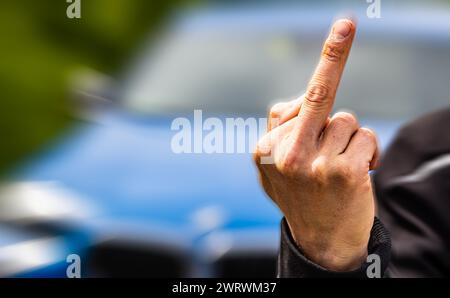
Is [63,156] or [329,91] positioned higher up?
[63,156]

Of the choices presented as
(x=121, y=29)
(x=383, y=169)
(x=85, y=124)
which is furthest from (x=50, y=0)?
(x=383, y=169)

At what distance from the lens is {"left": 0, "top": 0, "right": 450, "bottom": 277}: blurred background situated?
89.9 inches

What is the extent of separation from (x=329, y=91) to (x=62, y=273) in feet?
3.10

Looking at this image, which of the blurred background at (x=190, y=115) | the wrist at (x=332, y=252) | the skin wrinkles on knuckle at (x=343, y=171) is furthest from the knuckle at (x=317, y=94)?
the blurred background at (x=190, y=115)

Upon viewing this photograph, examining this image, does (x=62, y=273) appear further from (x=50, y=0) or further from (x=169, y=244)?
(x=50, y=0)

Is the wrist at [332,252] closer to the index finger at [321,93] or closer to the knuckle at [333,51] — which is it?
the index finger at [321,93]

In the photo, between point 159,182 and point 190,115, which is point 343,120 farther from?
point 190,115

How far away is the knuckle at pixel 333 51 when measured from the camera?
56.6 inches

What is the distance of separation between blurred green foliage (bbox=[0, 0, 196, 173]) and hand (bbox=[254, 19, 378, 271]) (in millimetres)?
3043

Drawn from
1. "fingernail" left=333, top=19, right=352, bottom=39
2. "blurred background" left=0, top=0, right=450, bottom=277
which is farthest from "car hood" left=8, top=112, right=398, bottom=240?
"fingernail" left=333, top=19, right=352, bottom=39

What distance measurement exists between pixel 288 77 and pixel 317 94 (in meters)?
1.27

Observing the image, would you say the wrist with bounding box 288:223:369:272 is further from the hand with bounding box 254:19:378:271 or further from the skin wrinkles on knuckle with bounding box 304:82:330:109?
the skin wrinkles on knuckle with bounding box 304:82:330:109

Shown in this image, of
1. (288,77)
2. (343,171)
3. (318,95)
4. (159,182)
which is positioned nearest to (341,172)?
(343,171)

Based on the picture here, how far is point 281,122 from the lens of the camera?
1.52 meters
